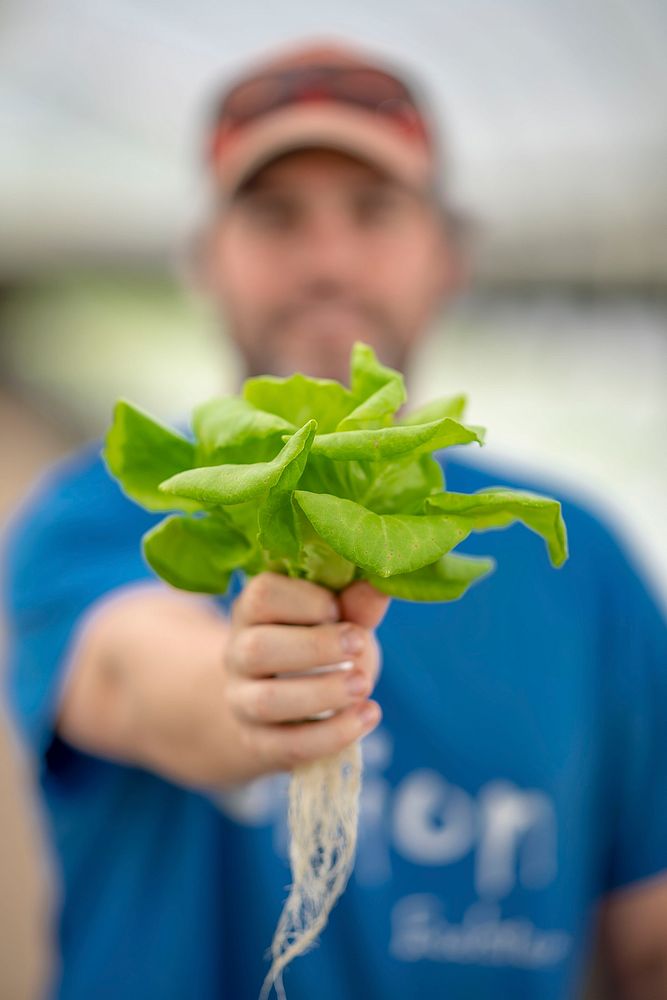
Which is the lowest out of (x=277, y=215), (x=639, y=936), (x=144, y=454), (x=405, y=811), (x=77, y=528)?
(x=639, y=936)

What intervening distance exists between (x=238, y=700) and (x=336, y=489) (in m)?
0.11

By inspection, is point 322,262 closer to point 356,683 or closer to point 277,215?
point 277,215

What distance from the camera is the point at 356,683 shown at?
0.34 meters

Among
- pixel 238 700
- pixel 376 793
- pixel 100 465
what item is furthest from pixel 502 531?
pixel 238 700

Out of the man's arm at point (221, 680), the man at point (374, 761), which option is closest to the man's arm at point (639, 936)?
the man at point (374, 761)

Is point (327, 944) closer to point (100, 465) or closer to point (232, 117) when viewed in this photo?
point (100, 465)

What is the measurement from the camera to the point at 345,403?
13.3 inches

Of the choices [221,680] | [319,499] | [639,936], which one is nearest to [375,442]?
[319,499]

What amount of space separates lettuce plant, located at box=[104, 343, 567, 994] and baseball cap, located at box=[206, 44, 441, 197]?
2.05ft

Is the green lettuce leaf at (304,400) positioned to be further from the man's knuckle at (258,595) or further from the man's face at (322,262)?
the man's face at (322,262)

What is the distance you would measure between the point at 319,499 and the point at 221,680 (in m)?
0.24

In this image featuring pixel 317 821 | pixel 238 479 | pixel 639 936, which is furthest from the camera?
pixel 639 936

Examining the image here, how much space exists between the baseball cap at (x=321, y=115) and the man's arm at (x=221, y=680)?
0.52 meters

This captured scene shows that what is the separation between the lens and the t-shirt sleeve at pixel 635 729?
2.66 feet
